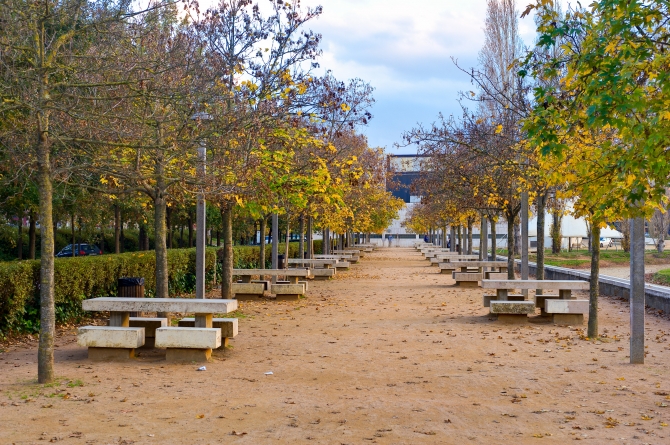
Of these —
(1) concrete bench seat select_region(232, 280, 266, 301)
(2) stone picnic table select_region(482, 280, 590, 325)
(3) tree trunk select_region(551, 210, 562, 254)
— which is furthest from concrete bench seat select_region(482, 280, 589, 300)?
(3) tree trunk select_region(551, 210, 562, 254)

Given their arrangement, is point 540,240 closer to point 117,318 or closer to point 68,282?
point 68,282

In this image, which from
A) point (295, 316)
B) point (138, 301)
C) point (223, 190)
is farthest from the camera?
point (295, 316)

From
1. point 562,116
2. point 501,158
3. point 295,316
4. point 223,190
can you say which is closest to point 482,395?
point 562,116

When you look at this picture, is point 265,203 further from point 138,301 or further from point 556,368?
point 556,368

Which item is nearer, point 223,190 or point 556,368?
point 556,368

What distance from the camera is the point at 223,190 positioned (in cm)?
1175

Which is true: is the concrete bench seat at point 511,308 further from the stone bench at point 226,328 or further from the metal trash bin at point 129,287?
the metal trash bin at point 129,287

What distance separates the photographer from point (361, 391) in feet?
27.7

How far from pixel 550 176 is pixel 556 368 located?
7.77 ft

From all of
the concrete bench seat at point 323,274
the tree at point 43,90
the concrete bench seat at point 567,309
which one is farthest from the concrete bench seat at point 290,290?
the tree at point 43,90

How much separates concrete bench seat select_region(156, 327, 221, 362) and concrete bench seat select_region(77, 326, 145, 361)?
1.10 feet

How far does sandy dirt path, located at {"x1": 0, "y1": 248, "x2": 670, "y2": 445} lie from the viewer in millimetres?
6613

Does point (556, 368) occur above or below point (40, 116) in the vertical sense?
below

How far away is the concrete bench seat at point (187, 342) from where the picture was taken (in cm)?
1011
